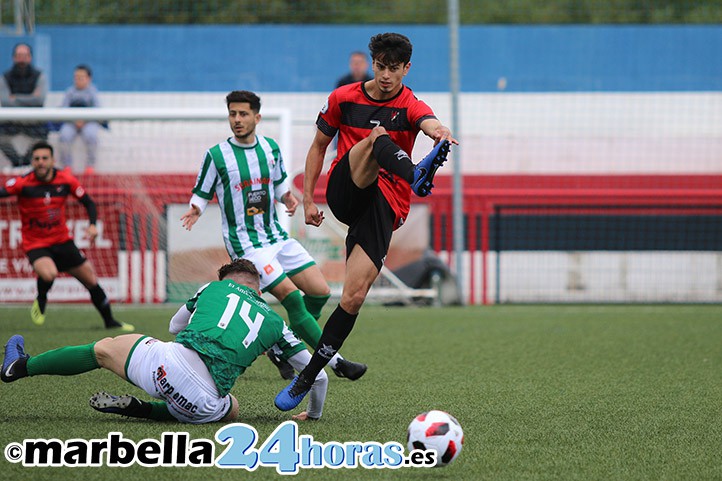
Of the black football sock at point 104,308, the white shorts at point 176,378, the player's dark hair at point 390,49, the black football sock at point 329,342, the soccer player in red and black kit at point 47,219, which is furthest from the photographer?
the soccer player in red and black kit at point 47,219

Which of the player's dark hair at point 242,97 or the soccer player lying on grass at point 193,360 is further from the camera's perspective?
the player's dark hair at point 242,97

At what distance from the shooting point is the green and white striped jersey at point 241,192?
7.38 m

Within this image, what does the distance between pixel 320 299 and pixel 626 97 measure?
1364cm

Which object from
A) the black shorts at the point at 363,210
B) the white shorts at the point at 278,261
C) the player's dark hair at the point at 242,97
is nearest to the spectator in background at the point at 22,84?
the player's dark hair at the point at 242,97

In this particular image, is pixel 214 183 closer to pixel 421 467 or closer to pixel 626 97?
pixel 421 467

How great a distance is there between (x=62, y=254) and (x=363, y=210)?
5.89m

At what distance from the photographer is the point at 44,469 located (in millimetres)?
4129

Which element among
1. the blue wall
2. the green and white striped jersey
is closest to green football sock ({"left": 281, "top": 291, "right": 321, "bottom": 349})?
the green and white striped jersey

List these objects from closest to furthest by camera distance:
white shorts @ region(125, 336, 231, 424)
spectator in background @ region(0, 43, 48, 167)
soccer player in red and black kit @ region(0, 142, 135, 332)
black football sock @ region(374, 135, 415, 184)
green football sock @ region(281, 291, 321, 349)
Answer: white shorts @ region(125, 336, 231, 424), black football sock @ region(374, 135, 415, 184), green football sock @ region(281, 291, 321, 349), soccer player in red and black kit @ region(0, 142, 135, 332), spectator in background @ region(0, 43, 48, 167)

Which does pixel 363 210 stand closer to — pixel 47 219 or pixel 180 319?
pixel 180 319

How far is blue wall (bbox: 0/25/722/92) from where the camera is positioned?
20.9 meters

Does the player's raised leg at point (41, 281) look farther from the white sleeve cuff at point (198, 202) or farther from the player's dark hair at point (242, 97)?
the player's dark hair at point (242, 97)

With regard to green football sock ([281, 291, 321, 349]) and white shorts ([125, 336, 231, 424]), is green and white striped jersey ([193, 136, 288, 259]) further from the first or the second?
white shorts ([125, 336, 231, 424])

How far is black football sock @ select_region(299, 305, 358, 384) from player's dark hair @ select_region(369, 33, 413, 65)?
1.29m
